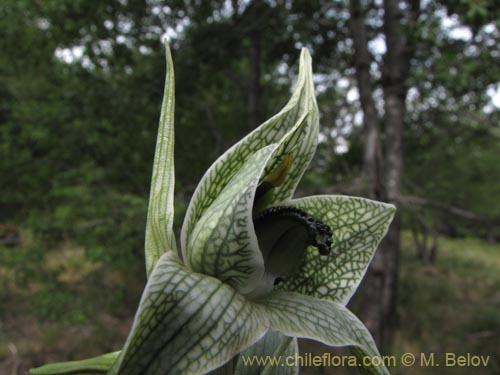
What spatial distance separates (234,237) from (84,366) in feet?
0.91

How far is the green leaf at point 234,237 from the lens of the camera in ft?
1.42

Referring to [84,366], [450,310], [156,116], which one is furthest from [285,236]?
[450,310]

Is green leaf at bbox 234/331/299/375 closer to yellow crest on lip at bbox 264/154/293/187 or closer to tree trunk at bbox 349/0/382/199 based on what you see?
yellow crest on lip at bbox 264/154/293/187

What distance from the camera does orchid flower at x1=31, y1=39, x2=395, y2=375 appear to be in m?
0.40

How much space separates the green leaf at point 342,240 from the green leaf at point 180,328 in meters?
0.16

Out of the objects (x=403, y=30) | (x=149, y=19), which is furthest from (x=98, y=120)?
(x=403, y=30)

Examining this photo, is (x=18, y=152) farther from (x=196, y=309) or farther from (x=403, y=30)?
(x=196, y=309)

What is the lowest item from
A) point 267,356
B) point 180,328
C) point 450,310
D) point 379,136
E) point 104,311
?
point 450,310

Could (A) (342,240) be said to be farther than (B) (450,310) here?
No

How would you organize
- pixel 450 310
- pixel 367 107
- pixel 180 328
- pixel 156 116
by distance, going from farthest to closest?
pixel 450 310
pixel 156 116
pixel 367 107
pixel 180 328

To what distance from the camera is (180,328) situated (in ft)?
1.31

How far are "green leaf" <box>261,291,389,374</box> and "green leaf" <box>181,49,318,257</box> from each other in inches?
4.8

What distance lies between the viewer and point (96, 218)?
3615 mm

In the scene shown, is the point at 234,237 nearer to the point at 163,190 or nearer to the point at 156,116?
the point at 163,190
